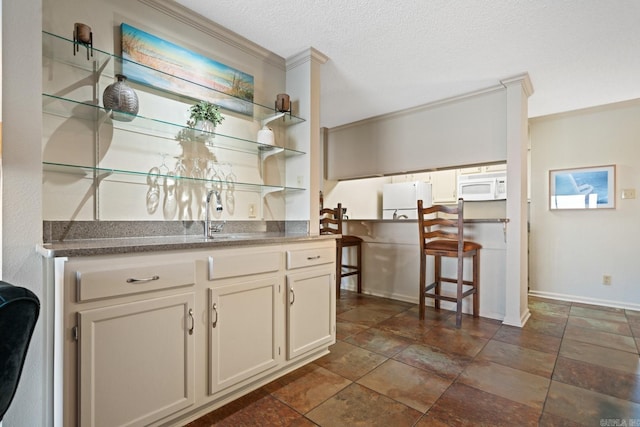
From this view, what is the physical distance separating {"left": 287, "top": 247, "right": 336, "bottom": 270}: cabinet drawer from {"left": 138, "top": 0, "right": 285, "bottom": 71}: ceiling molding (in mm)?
1570

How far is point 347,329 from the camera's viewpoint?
8.98 feet

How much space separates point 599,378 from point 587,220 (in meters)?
2.38

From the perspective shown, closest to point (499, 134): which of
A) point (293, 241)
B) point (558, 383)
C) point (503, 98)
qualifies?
point (503, 98)

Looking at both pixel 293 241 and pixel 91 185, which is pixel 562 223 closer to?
pixel 293 241

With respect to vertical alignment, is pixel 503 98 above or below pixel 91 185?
above

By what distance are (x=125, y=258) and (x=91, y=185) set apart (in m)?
0.60

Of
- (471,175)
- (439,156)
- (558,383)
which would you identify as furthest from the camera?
(471,175)

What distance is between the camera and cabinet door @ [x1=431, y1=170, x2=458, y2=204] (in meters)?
5.13

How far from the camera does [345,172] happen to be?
4375mm

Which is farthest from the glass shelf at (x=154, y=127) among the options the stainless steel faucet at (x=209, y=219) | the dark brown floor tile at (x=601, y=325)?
the dark brown floor tile at (x=601, y=325)

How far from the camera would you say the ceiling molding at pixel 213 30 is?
187cm

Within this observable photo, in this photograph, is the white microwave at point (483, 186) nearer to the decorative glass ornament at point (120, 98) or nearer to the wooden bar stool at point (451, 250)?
the wooden bar stool at point (451, 250)

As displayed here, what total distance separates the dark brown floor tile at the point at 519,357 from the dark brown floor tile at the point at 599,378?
2.4 inches

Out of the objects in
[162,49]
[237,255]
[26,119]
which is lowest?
[237,255]
